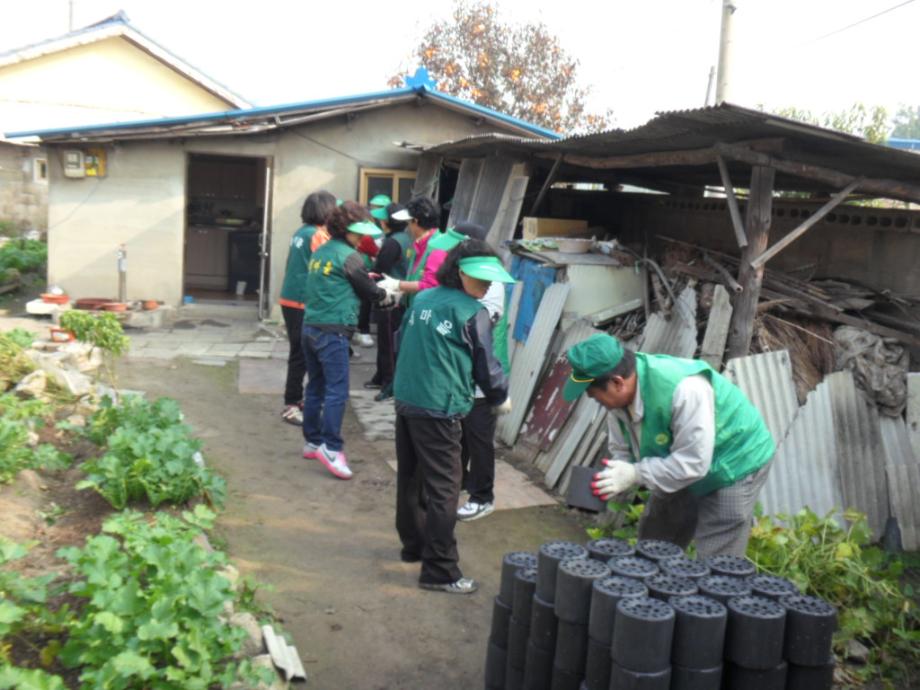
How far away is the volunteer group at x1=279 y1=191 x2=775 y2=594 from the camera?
360 centimetres

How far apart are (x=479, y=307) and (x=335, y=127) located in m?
→ 8.93

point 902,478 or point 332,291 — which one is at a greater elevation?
point 332,291

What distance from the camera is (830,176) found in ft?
18.5

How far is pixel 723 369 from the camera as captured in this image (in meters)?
5.99

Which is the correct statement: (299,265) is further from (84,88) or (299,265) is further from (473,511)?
(84,88)

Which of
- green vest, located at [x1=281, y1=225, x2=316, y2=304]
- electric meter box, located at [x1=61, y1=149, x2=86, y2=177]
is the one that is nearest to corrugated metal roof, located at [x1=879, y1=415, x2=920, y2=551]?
green vest, located at [x1=281, y1=225, x2=316, y2=304]

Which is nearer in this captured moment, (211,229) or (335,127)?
(335,127)

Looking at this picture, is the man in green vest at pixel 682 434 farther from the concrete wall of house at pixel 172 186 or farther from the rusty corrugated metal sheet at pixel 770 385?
the concrete wall of house at pixel 172 186

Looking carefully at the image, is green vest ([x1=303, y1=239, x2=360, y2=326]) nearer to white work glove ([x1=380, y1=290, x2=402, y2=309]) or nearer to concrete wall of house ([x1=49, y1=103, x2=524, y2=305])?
white work glove ([x1=380, y1=290, x2=402, y2=309])

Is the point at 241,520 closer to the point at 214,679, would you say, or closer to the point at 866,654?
the point at 214,679

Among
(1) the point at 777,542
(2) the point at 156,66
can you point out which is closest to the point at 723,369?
(1) the point at 777,542

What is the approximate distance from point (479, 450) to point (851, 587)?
7.89ft

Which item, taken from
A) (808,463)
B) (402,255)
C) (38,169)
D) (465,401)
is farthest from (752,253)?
(38,169)

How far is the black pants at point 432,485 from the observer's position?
4.67 meters
